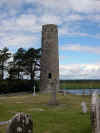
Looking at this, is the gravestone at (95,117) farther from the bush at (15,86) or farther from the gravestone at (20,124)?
the bush at (15,86)

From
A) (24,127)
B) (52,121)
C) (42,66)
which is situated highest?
(42,66)

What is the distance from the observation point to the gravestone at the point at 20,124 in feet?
13.0

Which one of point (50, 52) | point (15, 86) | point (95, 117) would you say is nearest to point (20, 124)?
point (95, 117)

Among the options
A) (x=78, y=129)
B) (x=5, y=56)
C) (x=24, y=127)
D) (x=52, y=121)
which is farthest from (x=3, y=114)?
(x=5, y=56)

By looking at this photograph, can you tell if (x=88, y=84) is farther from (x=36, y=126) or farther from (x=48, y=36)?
(x=36, y=126)

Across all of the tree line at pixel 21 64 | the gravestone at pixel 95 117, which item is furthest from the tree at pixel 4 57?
the gravestone at pixel 95 117

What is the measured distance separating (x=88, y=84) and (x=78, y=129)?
29997mm

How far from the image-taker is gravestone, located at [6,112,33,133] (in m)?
3.97

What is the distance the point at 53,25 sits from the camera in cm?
3238

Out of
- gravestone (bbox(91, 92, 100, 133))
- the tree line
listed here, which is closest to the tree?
the tree line

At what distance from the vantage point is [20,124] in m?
4.05

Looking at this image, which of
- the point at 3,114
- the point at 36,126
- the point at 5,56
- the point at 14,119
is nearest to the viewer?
the point at 14,119

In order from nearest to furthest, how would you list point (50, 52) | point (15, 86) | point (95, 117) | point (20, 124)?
1. point (20, 124)
2. point (95, 117)
3. point (50, 52)
4. point (15, 86)

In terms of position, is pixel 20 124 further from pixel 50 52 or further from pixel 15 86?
pixel 15 86
